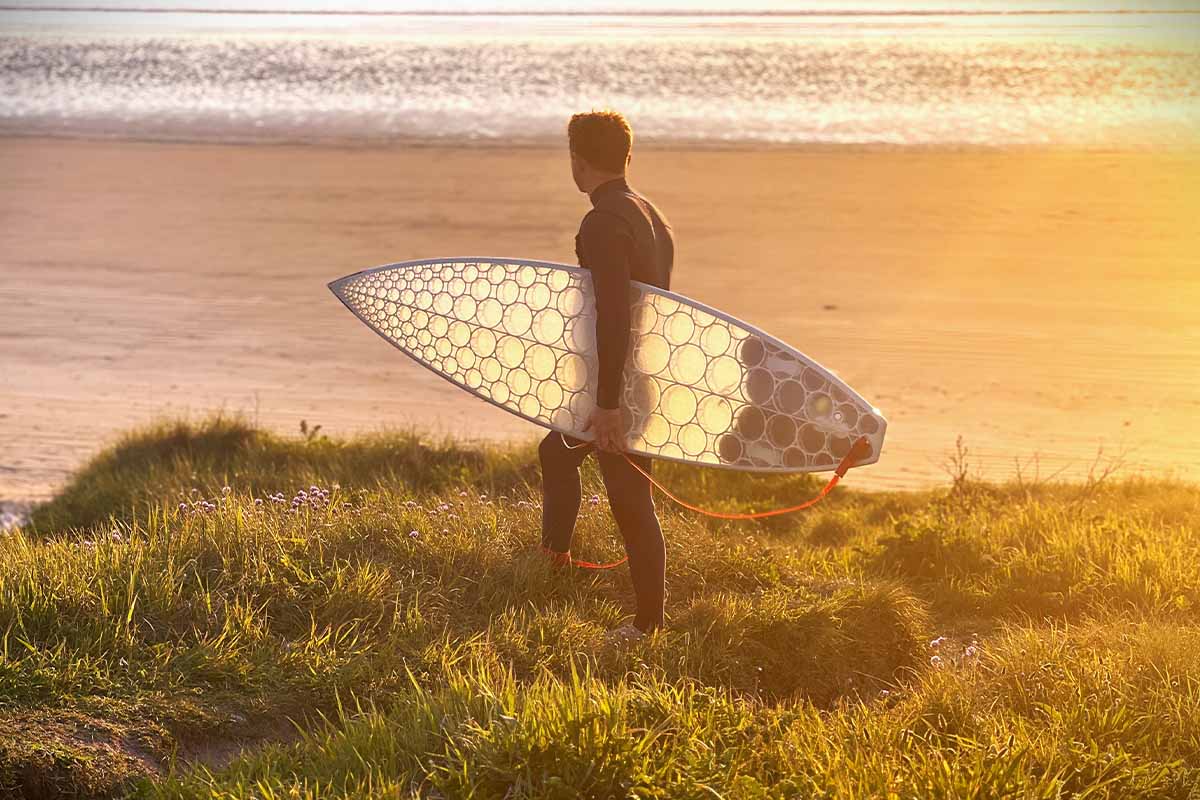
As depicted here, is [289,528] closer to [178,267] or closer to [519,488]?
[519,488]

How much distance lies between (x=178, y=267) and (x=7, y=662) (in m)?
9.95

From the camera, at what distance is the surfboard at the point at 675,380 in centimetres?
433

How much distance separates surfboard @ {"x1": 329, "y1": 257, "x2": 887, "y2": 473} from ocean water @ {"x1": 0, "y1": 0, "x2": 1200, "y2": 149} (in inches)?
663

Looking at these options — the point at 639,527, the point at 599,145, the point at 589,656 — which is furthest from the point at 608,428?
the point at 599,145

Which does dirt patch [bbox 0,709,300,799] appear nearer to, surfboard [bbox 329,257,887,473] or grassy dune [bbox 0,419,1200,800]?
grassy dune [bbox 0,419,1200,800]

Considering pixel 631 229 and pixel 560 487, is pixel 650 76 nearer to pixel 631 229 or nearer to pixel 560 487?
pixel 560 487

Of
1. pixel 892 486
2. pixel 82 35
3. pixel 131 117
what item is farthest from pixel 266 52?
pixel 892 486

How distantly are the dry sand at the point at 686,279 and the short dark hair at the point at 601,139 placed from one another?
155 inches

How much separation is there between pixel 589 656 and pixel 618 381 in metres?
0.94

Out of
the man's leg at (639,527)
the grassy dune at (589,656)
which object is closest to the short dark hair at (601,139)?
the man's leg at (639,527)

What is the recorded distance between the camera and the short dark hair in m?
3.93

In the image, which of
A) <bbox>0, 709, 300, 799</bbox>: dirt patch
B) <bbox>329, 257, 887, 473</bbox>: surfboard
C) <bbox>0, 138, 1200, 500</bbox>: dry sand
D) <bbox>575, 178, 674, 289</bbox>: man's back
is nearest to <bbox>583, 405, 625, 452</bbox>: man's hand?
<bbox>329, 257, 887, 473</bbox>: surfboard

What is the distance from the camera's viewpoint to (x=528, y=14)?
43.6 meters

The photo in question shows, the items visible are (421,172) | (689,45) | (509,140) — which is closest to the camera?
(421,172)
